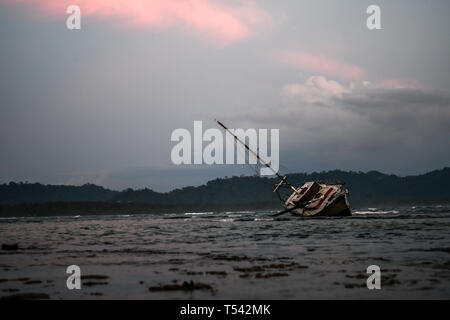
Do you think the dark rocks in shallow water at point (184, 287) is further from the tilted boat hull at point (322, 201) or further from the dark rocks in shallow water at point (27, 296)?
the tilted boat hull at point (322, 201)

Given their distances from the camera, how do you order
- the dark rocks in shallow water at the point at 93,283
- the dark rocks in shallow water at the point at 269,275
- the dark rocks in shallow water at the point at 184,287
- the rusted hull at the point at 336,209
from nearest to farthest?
the dark rocks in shallow water at the point at 184,287 → the dark rocks in shallow water at the point at 93,283 → the dark rocks in shallow water at the point at 269,275 → the rusted hull at the point at 336,209

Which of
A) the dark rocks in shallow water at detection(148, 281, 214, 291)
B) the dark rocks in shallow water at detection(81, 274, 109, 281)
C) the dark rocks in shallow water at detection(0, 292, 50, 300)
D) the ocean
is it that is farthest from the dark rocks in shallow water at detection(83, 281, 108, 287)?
the dark rocks in shallow water at detection(148, 281, 214, 291)

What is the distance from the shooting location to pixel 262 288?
1386 centimetres

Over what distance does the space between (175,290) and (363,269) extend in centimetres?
692

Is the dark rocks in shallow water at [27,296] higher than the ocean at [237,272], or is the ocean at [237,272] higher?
the dark rocks in shallow water at [27,296]

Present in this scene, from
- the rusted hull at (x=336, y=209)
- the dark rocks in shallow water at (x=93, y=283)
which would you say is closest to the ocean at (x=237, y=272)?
the dark rocks in shallow water at (x=93, y=283)

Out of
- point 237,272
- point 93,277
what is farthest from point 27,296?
point 237,272

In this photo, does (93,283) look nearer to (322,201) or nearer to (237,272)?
(237,272)

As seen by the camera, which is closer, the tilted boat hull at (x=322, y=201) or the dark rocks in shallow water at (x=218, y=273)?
the dark rocks in shallow water at (x=218, y=273)
